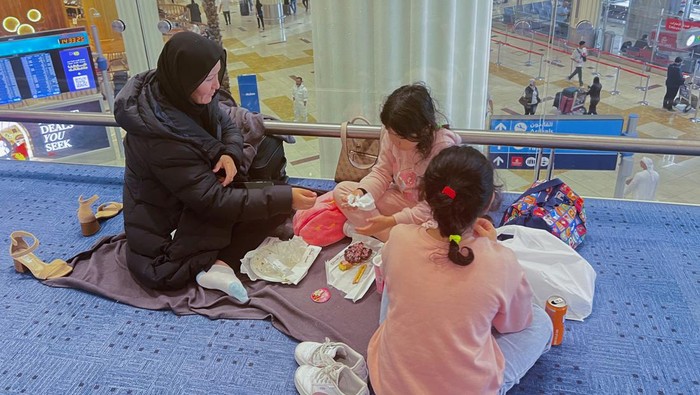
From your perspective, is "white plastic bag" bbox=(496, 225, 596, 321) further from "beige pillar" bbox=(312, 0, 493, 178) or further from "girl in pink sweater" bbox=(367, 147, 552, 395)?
"beige pillar" bbox=(312, 0, 493, 178)

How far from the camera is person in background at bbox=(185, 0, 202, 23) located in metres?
5.07

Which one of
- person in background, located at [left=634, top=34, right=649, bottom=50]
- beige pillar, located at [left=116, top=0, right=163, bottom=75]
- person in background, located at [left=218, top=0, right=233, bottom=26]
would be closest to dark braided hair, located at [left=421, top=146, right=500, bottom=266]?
person in background, located at [left=634, top=34, right=649, bottom=50]

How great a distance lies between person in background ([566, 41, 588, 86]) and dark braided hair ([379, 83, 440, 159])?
3.10 meters

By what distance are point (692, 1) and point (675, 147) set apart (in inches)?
102

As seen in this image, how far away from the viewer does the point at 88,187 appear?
2.86 m

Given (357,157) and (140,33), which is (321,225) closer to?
(357,157)

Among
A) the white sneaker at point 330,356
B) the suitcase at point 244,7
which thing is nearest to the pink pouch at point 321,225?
the white sneaker at point 330,356

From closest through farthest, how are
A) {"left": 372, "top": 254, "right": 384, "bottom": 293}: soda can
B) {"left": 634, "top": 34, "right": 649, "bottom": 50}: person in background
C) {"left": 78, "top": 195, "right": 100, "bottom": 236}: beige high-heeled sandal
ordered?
{"left": 372, "top": 254, "right": 384, "bottom": 293}: soda can → {"left": 78, "top": 195, "right": 100, "bottom": 236}: beige high-heeled sandal → {"left": 634, "top": 34, "right": 649, "bottom": 50}: person in background

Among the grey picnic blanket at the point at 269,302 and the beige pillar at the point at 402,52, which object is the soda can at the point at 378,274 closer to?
the grey picnic blanket at the point at 269,302

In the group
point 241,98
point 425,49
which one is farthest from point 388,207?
point 241,98

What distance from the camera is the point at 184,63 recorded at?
5.69 ft

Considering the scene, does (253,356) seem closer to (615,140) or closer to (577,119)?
(615,140)

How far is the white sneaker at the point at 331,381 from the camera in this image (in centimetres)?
148

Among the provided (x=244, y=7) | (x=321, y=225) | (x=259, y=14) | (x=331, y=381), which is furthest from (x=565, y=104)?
(x=259, y=14)
